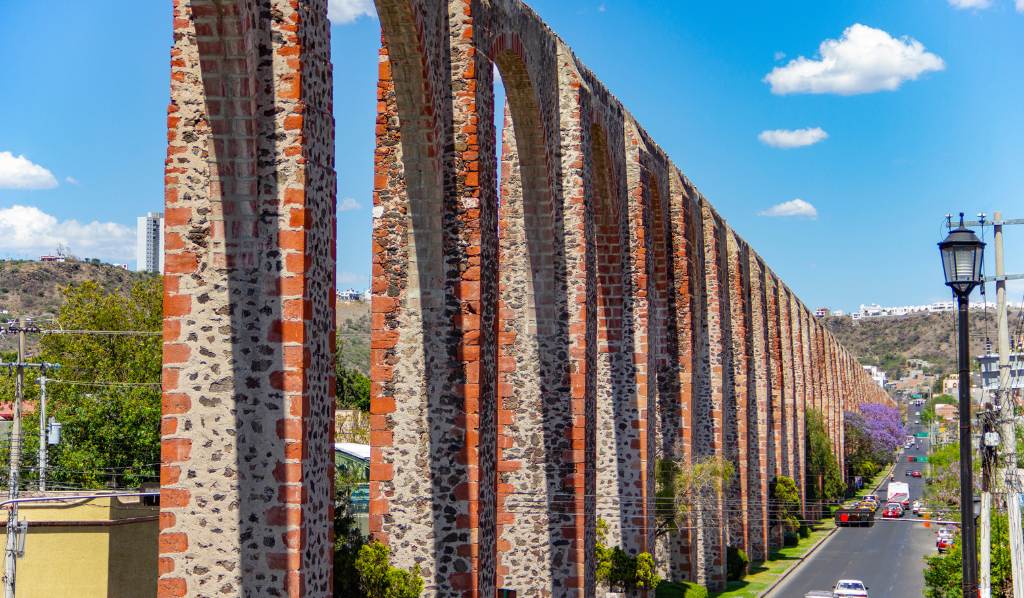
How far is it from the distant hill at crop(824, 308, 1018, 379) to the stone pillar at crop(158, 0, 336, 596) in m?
167

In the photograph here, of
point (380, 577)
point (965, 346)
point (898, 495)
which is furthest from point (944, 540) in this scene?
point (965, 346)

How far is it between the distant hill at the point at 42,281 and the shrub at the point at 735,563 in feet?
129

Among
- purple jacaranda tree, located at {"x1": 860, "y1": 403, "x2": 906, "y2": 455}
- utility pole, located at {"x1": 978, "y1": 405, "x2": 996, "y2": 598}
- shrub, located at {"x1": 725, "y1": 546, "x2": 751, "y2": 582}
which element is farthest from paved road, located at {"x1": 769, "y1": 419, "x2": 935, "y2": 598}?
purple jacaranda tree, located at {"x1": 860, "y1": 403, "x2": 906, "y2": 455}

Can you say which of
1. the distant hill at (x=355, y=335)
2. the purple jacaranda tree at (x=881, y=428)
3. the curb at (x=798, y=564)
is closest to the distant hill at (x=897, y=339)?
the distant hill at (x=355, y=335)

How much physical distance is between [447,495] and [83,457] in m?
21.9

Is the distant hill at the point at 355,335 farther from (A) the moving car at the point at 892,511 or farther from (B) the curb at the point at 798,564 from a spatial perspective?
(B) the curb at the point at 798,564

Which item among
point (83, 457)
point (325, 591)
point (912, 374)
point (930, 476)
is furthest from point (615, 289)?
point (912, 374)

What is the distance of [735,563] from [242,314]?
24.8 m

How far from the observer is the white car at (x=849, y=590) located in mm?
28812

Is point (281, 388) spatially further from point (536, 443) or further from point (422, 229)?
point (536, 443)

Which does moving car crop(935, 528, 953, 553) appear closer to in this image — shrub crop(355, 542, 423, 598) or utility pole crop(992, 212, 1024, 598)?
utility pole crop(992, 212, 1024, 598)

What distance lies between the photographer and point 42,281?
65938 mm

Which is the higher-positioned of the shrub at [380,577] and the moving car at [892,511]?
the shrub at [380,577]

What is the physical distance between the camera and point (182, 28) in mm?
9570
